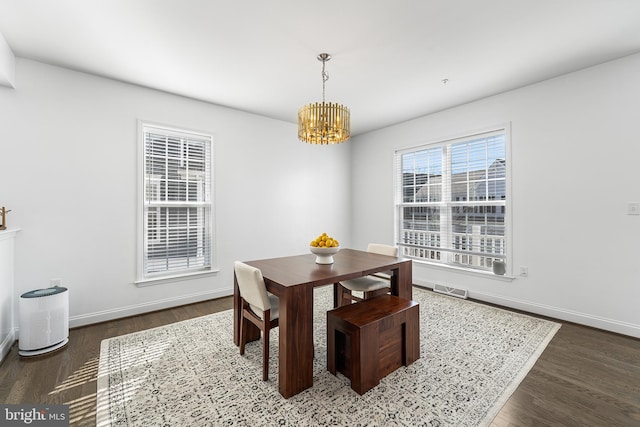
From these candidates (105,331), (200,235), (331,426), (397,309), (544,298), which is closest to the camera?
(331,426)

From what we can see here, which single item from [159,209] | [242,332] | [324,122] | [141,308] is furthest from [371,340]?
[159,209]

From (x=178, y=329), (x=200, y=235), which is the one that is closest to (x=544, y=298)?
(x=178, y=329)

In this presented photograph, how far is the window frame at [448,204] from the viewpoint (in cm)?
357

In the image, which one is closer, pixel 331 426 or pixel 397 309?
pixel 331 426

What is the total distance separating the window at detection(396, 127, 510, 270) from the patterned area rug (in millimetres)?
1263

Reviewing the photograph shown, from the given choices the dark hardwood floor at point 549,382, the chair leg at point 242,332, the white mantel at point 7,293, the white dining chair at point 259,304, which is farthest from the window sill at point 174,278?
the white dining chair at point 259,304

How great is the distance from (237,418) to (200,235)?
8.82 ft

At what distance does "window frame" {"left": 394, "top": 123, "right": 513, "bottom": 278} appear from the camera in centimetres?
357

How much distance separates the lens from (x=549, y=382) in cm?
202

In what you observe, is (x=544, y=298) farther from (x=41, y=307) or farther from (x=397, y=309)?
(x=41, y=307)

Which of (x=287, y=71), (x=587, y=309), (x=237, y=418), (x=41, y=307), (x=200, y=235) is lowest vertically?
(x=237, y=418)

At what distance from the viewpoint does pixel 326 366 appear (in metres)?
2.22

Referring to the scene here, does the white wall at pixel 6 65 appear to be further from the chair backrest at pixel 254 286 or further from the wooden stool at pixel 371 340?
the wooden stool at pixel 371 340

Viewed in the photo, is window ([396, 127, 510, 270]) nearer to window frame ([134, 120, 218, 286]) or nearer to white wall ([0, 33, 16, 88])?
window frame ([134, 120, 218, 286])
